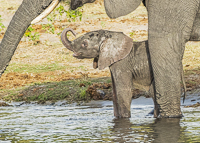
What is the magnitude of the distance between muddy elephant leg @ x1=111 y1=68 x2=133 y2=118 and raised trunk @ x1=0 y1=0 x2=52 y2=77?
2.01 m

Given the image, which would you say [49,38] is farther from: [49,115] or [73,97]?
[49,115]

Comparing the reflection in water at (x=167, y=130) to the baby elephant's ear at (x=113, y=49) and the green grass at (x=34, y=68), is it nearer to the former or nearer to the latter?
the baby elephant's ear at (x=113, y=49)

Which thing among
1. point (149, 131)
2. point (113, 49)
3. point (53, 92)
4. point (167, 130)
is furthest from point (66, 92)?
point (167, 130)

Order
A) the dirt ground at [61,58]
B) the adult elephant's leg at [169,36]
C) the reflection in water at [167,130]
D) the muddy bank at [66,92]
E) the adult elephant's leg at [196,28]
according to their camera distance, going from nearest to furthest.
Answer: the reflection in water at [167,130]
the adult elephant's leg at [169,36]
the adult elephant's leg at [196,28]
the muddy bank at [66,92]
the dirt ground at [61,58]

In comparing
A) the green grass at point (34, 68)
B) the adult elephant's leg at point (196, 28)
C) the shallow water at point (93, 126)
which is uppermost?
the adult elephant's leg at point (196, 28)

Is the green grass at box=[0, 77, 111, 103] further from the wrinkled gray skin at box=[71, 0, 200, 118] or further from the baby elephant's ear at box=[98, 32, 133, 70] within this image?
the wrinkled gray skin at box=[71, 0, 200, 118]

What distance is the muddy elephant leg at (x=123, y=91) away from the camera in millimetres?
8000

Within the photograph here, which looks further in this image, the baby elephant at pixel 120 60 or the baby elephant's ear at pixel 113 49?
the baby elephant's ear at pixel 113 49

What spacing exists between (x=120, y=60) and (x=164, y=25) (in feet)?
4.91

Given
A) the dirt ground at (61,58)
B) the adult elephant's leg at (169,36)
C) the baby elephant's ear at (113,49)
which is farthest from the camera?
the dirt ground at (61,58)

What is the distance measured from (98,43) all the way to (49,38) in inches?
390

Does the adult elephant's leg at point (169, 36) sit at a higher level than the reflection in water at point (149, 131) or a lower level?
higher

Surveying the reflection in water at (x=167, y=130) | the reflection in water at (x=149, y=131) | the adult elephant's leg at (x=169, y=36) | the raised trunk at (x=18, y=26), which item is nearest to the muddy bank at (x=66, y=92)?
the reflection in water at (x=149, y=131)

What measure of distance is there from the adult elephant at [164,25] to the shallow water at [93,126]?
57 centimetres
